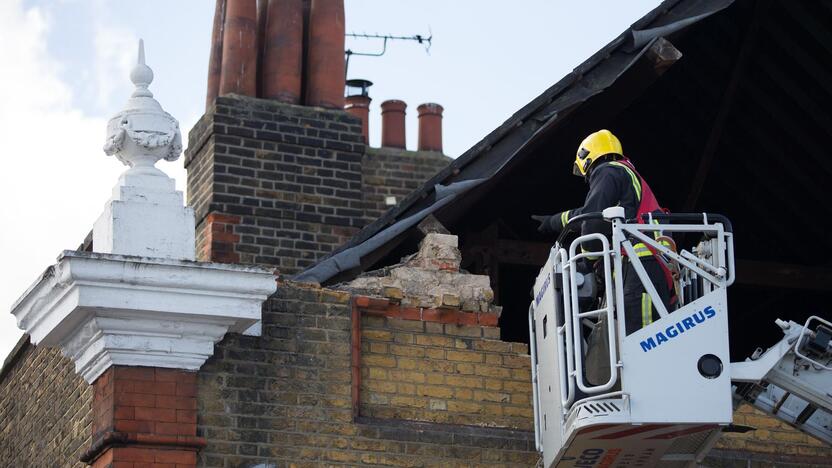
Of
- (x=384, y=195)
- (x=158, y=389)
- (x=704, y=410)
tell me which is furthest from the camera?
(x=384, y=195)

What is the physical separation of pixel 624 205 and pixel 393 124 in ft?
34.2

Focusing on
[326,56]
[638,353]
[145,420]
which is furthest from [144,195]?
[326,56]

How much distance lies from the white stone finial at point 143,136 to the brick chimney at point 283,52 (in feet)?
20.5

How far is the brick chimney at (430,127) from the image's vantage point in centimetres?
2059

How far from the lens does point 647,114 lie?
14.4 m

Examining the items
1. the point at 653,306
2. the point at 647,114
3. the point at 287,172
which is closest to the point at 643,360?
the point at 653,306

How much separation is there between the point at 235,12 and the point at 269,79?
2.57 feet

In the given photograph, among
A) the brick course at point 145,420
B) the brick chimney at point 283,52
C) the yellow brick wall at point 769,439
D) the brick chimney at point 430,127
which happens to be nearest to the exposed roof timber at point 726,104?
the yellow brick wall at point 769,439

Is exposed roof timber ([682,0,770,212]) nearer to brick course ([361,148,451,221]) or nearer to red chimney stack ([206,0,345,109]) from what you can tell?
red chimney stack ([206,0,345,109])

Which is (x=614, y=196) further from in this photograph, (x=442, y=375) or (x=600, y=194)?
(x=442, y=375)

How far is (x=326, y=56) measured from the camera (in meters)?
17.7

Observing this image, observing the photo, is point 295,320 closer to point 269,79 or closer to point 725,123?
point 725,123

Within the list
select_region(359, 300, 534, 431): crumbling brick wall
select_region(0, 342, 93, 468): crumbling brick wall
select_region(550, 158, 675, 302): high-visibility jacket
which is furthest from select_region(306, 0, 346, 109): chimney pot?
select_region(550, 158, 675, 302): high-visibility jacket

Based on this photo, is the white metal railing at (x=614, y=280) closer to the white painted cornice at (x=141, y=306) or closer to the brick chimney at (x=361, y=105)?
the white painted cornice at (x=141, y=306)
